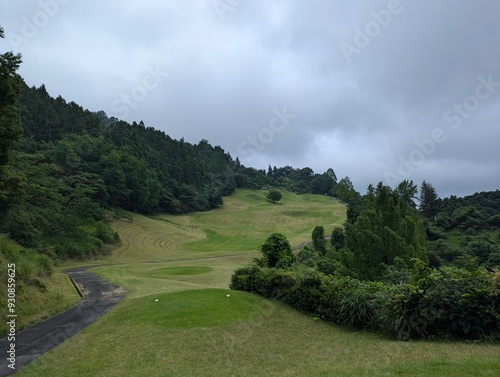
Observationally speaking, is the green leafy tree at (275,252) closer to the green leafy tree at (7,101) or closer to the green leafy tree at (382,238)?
the green leafy tree at (382,238)

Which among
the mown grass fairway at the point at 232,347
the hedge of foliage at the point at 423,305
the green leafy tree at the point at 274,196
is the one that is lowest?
the mown grass fairway at the point at 232,347

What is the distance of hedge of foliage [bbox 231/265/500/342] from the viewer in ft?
27.5

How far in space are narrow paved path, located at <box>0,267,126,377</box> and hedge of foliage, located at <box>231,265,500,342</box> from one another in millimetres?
8710

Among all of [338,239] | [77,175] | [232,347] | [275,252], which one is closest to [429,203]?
[338,239]

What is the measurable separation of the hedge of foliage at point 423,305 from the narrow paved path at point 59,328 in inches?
343

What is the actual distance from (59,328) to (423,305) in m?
11.9

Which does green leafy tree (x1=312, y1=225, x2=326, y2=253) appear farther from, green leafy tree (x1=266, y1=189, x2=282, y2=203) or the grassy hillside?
green leafy tree (x1=266, y1=189, x2=282, y2=203)

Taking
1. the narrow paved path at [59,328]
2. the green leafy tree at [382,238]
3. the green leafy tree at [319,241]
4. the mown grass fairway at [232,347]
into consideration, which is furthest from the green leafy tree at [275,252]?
the green leafy tree at [319,241]

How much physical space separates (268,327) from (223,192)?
4370 inches

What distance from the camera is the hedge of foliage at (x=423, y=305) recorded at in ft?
27.5

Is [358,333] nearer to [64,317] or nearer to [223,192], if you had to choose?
[64,317]

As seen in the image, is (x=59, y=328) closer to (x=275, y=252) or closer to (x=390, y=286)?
(x=390, y=286)

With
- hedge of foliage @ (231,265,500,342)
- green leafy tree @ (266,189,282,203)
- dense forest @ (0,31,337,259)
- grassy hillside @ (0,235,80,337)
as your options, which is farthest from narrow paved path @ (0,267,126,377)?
green leafy tree @ (266,189,282,203)

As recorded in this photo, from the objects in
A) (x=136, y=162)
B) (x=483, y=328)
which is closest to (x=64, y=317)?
(x=483, y=328)
